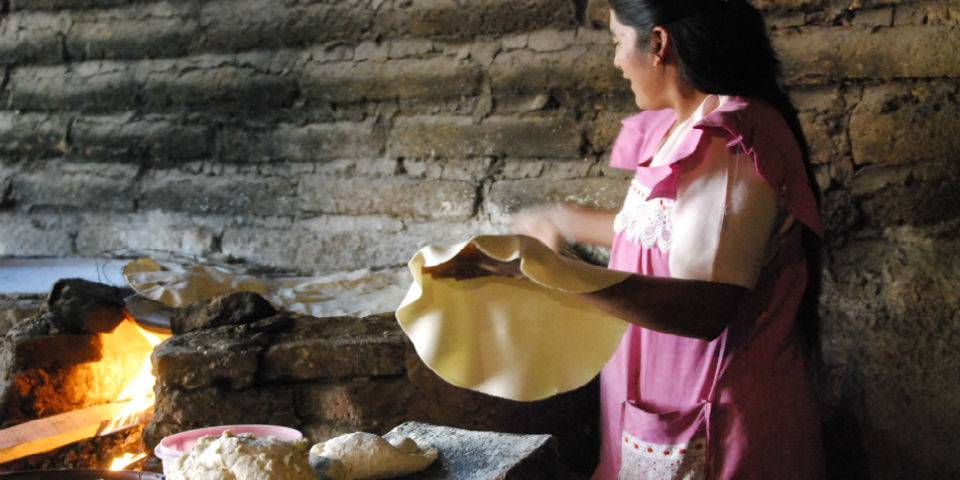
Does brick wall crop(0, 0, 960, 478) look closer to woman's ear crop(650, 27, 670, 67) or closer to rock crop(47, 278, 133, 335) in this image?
rock crop(47, 278, 133, 335)

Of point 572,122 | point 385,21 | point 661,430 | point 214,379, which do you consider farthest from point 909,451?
point 385,21

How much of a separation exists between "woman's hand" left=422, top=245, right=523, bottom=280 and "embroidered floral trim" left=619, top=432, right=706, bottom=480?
19.5 inches

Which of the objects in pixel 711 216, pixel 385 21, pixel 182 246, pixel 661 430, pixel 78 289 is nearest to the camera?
pixel 711 216

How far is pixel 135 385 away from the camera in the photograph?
3.28 m

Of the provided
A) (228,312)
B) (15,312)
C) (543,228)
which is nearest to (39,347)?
(15,312)

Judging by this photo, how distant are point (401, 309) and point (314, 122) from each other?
181 cm

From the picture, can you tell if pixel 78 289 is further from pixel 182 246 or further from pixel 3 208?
pixel 3 208

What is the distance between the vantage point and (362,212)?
11.3ft

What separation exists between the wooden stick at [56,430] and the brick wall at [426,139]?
763 mm

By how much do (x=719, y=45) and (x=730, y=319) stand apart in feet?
1.70

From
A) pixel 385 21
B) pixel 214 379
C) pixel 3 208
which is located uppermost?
pixel 385 21

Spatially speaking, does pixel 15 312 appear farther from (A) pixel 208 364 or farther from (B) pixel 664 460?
(B) pixel 664 460

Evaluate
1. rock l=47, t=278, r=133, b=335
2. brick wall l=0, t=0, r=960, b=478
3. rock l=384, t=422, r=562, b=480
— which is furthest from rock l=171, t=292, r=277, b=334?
rock l=384, t=422, r=562, b=480

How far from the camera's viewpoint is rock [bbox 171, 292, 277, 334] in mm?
2816
